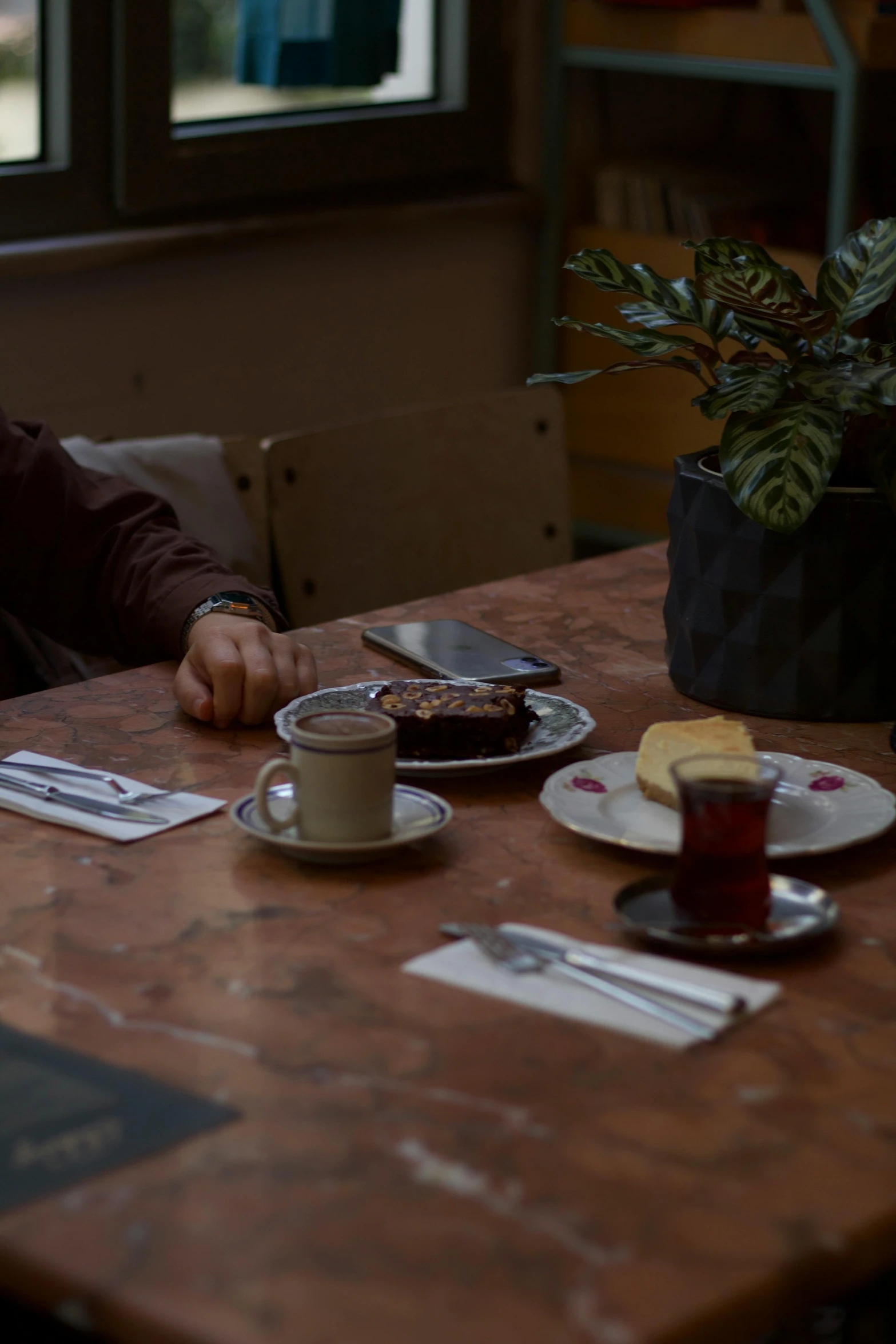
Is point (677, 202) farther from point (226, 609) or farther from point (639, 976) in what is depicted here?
point (639, 976)

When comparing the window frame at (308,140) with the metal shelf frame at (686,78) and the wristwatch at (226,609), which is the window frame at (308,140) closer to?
the metal shelf frame at (686,78)

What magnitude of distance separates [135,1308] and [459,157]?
9.15 feet

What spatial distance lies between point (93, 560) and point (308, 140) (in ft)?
4.77

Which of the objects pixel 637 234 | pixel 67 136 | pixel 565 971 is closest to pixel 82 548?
pixel 565 971

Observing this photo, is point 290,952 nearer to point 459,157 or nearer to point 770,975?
point 770,975

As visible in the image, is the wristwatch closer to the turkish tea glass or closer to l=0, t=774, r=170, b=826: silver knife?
l=0, t=774, r=170, b=826: silver knife

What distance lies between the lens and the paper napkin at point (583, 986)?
859 mm

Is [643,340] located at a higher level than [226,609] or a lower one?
higher

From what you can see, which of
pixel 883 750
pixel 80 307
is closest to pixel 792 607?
pixel 883 750

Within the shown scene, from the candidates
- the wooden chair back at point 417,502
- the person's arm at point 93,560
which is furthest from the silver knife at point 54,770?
the wooden chair back at point 417,502

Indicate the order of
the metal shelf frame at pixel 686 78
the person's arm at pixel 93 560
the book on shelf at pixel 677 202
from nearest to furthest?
the person's arm at pixel 93 560, the metal shelf frame at pixel 686 78, the book on shelf at pixel 677 202

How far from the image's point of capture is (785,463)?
1.24 m

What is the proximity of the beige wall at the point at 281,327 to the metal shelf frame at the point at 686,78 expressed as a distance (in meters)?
0.07

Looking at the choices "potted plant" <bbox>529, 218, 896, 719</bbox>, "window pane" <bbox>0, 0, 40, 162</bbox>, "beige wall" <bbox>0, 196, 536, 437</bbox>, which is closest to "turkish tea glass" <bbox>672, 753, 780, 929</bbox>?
"potted plant" <bbox>529, 218, 896, 719</bbox>
